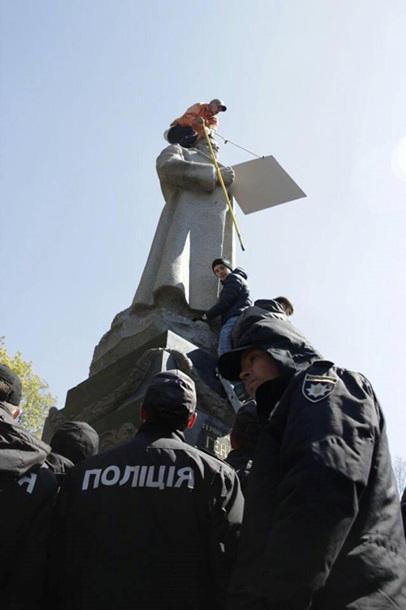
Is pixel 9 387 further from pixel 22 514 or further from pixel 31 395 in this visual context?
pixel 31 395

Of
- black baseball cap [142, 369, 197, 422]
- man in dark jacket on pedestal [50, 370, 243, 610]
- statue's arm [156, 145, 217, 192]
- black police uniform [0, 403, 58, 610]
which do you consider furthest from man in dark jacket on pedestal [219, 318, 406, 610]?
statue's arm [156, 145, 217, 192]

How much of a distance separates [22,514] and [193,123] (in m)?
8.29

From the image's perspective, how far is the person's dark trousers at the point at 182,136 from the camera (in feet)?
32.6

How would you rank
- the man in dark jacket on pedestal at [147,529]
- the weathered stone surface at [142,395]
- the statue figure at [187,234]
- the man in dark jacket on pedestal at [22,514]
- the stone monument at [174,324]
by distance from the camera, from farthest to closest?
the statue figure at [187,234] → the stone monument at [174,324] → the weathered stone surface at [142,395] → the man in dark jacket on pedestal at [22,514] → the man in dark jacket on pedestal at [147,529]

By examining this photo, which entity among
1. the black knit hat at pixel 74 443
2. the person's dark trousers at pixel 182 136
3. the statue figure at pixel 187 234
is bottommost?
the black knit hat at pixel 74 443

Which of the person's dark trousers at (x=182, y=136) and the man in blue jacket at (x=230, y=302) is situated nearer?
the man in blue jacket at (x=230, y=302)

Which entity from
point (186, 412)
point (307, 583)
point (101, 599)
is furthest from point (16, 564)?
point (307, 583)

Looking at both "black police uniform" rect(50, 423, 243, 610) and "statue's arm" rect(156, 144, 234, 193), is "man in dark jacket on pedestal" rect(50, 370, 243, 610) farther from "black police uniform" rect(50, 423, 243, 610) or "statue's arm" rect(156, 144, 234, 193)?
"statue's arm" rect(156, 144, 234, 193)

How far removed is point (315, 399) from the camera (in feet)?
6.68

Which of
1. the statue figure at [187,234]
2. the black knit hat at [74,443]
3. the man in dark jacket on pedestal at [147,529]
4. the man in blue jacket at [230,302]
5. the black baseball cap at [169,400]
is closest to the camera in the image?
the man in dark jacket on pedestal at [147,529]

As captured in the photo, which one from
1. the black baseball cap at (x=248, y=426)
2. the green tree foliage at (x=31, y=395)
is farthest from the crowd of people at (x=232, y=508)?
the green tree foliage at (x=31, y=395)

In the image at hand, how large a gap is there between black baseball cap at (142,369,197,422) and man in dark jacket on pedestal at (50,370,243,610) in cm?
8

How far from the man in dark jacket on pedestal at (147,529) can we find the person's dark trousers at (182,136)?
7.62 meters

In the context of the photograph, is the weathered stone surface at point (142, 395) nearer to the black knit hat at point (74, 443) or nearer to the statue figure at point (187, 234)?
the statue figure at point (187, 234)
